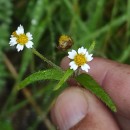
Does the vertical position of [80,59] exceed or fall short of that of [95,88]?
it exceeds it

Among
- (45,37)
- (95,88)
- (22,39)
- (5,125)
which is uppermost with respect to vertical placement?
(45,37)

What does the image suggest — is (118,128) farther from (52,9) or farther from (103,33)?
(52,9)

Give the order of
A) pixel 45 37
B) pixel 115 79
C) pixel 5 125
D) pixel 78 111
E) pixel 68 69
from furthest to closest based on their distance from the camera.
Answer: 1. pixel 45 37
2. pixel 5 125
3. pixel 115 79
4. pixel 78 111
5. pixel 68 69

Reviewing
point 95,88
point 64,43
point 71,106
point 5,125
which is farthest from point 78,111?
point 5,125

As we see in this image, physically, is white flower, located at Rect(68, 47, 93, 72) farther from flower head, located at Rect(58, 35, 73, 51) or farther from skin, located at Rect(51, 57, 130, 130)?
skin, located at Rect(51, 57, 130, 130)

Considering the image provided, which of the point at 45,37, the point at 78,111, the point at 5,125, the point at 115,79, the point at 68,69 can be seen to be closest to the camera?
the point at 68,69

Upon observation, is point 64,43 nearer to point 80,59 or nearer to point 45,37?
point 80,59

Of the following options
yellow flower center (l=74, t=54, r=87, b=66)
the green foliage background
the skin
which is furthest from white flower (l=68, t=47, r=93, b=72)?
the green foliage background

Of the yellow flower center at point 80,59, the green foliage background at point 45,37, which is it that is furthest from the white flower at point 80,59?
the green foliage background at point 45,37
